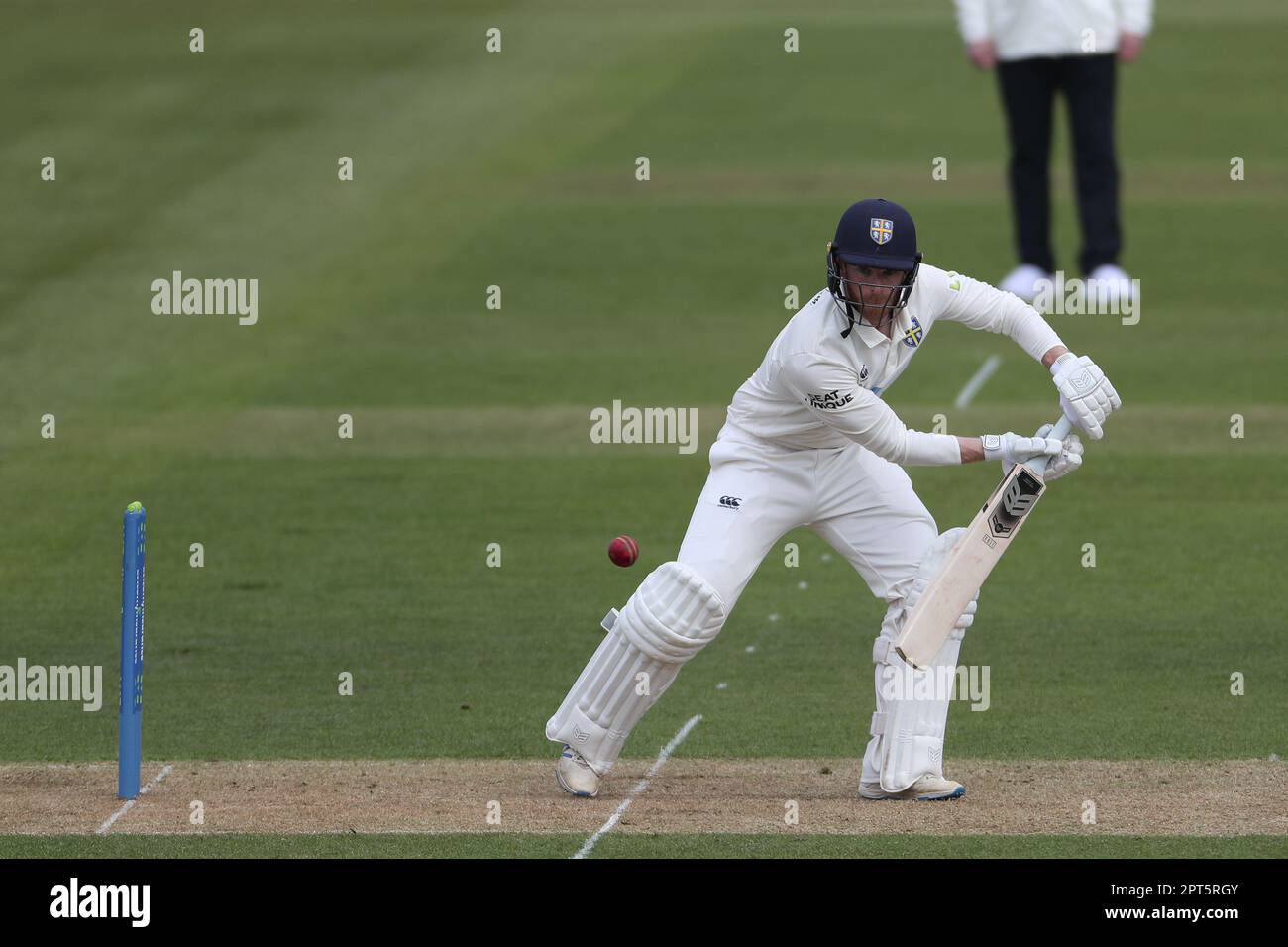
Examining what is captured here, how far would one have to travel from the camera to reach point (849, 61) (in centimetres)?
2967

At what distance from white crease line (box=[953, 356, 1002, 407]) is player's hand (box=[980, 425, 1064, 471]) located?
7842 mm

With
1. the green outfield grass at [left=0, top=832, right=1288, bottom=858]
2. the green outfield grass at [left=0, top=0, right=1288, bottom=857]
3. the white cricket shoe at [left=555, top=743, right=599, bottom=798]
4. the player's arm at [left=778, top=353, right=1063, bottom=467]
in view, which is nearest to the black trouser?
the green outfield grass at [left=0, top=0, right=1288, bottom=857]

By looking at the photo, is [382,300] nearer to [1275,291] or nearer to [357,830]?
[1275,291]

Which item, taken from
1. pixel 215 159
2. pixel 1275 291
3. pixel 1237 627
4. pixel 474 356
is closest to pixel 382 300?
pixel 474 356

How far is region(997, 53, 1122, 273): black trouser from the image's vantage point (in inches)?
713

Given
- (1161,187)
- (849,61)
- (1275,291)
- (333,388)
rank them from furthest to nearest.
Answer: (849,61)
(1161,187)
(1275,291)
(333,388)

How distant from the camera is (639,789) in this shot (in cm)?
865

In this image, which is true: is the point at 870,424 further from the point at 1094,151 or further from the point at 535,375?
the point at 1094,151

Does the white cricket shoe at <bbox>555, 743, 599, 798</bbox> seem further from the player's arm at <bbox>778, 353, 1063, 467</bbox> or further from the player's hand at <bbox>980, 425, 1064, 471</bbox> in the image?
the player's hand at <bbox>980, 425, 1064, 471</bbox>

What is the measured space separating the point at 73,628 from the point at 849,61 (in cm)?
2020

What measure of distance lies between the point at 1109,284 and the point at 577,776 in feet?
36.3

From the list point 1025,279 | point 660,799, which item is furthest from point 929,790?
point 1025,279

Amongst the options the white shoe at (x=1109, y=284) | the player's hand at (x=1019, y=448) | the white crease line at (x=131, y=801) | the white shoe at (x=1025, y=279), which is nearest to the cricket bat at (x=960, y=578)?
the player's hand at (x=1019, y=448)

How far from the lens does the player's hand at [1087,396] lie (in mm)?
8039
